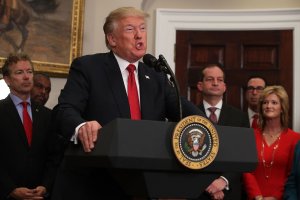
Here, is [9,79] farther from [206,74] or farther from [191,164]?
[191,164]

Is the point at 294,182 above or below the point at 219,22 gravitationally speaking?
below

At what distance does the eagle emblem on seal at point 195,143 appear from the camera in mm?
1579

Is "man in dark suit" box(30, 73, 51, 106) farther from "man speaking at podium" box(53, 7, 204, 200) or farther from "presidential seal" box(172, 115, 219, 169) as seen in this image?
"presidential seal" box(172, 115, 219, 169)

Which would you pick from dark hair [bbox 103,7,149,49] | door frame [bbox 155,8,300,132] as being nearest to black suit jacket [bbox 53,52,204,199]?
dark hair [bbox 103,7,149,49]

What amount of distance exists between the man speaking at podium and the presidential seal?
1.22 feet

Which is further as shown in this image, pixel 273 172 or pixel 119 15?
pixel 273 172

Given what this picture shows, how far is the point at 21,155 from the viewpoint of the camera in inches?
132

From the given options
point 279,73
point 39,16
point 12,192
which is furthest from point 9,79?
point 279,73

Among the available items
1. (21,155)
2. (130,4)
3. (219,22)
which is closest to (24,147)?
(21,155)

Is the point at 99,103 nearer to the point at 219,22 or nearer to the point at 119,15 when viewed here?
the point at 119,15

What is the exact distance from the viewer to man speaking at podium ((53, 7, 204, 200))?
1.87 m

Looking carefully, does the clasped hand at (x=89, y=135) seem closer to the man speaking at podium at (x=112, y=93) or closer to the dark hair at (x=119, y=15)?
the man speaking at podium at (x=112, y=93)

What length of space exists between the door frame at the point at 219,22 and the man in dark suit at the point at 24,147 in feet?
7.01

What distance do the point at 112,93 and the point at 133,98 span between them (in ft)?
0.30
